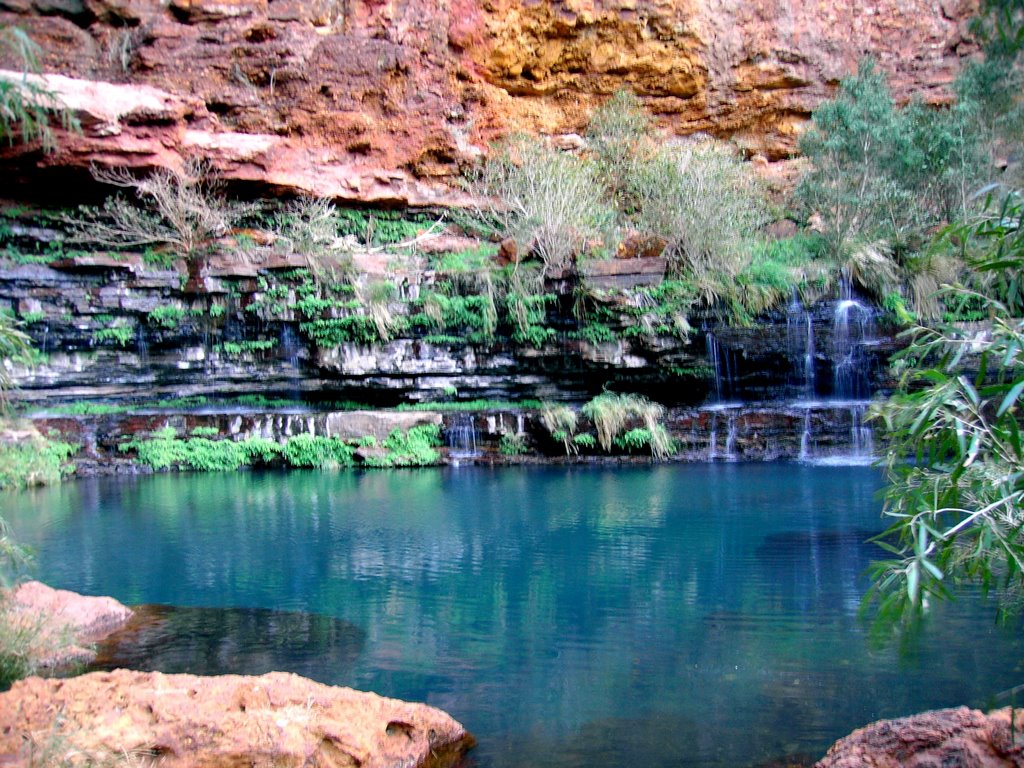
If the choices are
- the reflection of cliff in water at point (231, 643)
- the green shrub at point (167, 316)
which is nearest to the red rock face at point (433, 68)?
the green shrub at point (167, 316)

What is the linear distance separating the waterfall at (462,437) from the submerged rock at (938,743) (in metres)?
13.3

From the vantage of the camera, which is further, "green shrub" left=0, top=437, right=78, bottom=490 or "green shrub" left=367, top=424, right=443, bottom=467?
"green shrub" left=367, top=424, right=443, bottom=467

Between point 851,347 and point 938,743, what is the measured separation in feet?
47.1

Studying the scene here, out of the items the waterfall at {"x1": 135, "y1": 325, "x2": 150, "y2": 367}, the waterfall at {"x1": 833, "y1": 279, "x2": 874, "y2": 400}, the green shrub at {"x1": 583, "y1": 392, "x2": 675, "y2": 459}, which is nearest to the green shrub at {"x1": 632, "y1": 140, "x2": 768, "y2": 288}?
the waterfall at {"x1": 833, "y1": 279, "x2": 874, "y2": 400}

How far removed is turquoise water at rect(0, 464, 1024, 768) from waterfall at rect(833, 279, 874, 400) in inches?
201

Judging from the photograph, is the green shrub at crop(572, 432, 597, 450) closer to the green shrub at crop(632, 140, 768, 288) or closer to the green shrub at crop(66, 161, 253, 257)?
the green shrub at crop(632, 140, 768, 288)

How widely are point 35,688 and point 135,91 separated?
18.8 meters

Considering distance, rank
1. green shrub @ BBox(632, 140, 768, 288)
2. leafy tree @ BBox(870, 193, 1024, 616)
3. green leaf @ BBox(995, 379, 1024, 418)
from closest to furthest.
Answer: green leaf @ BBox(995, 379, 1024, 418) → leafy tree @ BBox(870, 193, 1024, 616) → green shrub @ BBox(632, 140, 768, 288)

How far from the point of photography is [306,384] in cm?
1762

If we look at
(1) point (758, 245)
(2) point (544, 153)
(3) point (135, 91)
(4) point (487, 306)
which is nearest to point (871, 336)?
(1) point (758, 245)

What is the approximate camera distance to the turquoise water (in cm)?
435

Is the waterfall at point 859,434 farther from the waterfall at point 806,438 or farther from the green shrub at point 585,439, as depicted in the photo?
the green shrub at point 585,439

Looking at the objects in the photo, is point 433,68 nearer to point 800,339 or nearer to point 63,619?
point 800,339

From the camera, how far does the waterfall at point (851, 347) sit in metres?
16.0
